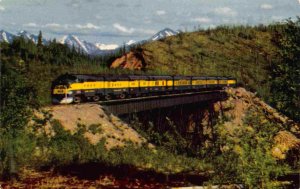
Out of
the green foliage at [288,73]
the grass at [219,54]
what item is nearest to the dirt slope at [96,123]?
the green foliage at [288,73]

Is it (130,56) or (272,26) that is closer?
(130,56)

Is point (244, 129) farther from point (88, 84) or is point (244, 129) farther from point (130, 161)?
point (88, 84)

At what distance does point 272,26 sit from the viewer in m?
Answer: 91.7

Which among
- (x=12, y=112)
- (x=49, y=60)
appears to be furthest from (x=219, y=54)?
(x=12, y=112)

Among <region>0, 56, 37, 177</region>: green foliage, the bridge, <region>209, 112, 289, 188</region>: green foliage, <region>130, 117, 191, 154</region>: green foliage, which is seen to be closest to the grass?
the bridge

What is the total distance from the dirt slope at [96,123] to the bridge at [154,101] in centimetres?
214

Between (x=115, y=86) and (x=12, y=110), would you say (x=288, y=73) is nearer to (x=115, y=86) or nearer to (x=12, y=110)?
(x=12, y=110)

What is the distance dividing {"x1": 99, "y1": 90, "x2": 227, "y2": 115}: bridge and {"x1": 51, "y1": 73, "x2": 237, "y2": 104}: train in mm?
2224

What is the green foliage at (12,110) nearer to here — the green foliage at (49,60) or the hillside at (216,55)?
the green foliage at (49,60)

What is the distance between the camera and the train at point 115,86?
32.9m

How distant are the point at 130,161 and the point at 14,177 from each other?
6.46 m

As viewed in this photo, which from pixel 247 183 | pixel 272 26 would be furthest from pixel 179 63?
pixel 247 183

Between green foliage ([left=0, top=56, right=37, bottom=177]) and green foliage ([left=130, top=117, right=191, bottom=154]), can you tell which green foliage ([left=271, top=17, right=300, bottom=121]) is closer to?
green foliage ([left=130, top=117, right=191, bottom=154])

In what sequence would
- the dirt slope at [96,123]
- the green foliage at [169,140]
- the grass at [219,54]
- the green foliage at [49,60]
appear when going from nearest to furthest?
1. the green foliage at [169,140]
2. the dirt slope at [96,123]
3. the green foliage at [49,60]
4. the grass at [219,54]
